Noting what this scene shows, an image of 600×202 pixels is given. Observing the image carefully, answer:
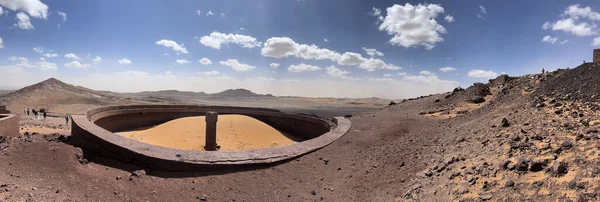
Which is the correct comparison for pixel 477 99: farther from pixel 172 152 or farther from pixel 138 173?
pixel 138 173

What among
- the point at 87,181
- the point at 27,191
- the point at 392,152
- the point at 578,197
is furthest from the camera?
the point at 392,152

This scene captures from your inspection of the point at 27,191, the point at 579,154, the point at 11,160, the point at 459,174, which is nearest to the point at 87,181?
the point at 27,191

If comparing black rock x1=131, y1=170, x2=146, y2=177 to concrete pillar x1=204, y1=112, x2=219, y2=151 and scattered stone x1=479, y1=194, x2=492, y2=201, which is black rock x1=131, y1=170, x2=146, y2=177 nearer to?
concrete pillar x1=204, y1=112, x2=219, y2=151

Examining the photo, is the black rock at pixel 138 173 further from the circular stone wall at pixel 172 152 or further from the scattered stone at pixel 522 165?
the scattered stone at pixel 522 165

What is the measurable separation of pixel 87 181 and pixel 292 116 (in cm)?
1017

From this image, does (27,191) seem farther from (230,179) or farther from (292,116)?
(292,116)

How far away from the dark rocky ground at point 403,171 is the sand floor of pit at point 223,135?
4.17 m

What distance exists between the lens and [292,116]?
15055 millimetres

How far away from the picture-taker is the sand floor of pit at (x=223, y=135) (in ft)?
38.0

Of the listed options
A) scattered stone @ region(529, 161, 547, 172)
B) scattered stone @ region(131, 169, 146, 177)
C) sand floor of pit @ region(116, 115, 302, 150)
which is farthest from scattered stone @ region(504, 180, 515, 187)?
sand floor of pit @ region(116, 115, 302, 150)

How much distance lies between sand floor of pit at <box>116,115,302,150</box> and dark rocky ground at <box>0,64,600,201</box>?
417 cm

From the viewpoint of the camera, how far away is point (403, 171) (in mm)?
6062

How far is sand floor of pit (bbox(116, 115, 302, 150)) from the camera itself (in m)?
11.6

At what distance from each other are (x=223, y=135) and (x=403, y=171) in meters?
7.95
